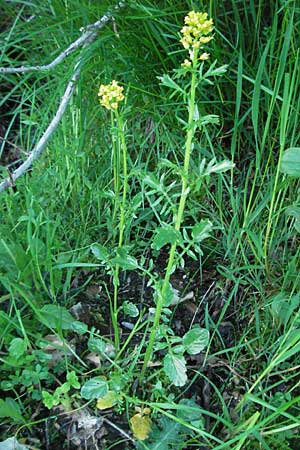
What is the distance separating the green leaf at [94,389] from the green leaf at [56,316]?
0.63 feet

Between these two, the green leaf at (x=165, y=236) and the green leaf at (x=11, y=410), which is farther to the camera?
the green leaf at (x=11, y=410)

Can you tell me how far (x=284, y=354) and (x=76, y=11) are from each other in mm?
1250

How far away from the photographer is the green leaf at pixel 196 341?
1415 millimetres

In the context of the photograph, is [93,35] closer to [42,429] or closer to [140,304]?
[140,304]

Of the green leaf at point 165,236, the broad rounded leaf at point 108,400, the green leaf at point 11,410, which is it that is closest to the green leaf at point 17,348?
the green leaf at point 11,410

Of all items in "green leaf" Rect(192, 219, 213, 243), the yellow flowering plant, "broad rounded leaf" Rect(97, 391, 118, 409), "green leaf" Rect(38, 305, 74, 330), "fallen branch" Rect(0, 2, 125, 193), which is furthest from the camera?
"fallen branch" Rect(0, 2, 125, 193)

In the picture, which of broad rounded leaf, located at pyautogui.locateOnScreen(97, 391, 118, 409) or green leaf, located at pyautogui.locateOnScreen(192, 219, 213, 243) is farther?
broad rounded leaf, located at pyautogui.locateOnScreen(97, 391, 118, 409)

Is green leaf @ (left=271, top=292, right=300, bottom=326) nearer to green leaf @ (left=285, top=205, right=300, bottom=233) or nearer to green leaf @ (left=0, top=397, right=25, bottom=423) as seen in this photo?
green leaf @ (left=285, top=205, right=300, bottom=233)

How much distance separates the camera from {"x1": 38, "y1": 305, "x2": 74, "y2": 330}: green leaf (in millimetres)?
1558

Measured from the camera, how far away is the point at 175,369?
4.51 feet

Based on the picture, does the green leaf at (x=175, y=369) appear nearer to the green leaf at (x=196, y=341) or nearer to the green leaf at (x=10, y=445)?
the green leaf at (x=196, y=341)

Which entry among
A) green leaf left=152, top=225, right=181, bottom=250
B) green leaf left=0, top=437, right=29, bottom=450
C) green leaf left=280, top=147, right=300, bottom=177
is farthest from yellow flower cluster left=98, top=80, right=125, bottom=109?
green leaf left=0, top=437, right=29, bottom=450

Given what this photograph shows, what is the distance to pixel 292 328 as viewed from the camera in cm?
144

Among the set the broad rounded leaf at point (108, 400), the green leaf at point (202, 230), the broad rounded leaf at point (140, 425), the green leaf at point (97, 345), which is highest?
the green leaf at point (202, 230)
